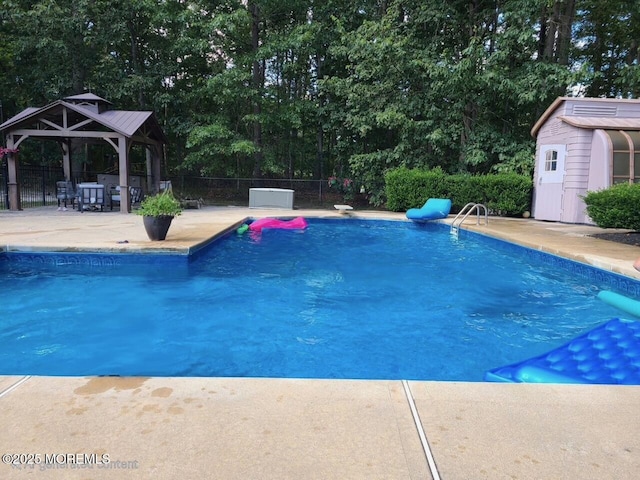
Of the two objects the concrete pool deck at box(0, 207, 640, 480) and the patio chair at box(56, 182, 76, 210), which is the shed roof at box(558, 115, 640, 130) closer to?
the concrete pool deck at box(0, 207, 640, 480)

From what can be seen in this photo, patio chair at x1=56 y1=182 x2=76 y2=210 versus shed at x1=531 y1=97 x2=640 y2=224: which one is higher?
shed at x1=531 y1=97 x2=640 y2=224

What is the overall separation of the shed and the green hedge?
0.66 metres

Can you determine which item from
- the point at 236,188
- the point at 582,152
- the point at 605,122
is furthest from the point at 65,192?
the point at 605,122

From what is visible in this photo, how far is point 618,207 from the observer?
8.05 metres

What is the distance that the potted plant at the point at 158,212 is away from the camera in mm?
6789

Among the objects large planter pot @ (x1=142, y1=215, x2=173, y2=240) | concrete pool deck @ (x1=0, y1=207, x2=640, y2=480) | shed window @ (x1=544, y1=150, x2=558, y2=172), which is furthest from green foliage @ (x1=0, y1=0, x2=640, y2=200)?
concrete pool deck @ (x1=0, y1=207, x2=640, y2=480)

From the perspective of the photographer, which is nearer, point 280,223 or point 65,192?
point 280,223

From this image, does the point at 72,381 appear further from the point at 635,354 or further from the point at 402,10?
the point at 402,10

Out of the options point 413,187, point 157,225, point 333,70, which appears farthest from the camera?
point 333,70

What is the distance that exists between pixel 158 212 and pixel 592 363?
19.6 ft

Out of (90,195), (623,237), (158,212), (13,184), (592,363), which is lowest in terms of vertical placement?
(592,363)

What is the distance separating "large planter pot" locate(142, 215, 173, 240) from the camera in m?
6.89

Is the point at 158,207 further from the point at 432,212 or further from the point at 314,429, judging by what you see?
the point at 432,212

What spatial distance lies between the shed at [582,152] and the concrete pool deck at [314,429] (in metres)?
10.1
